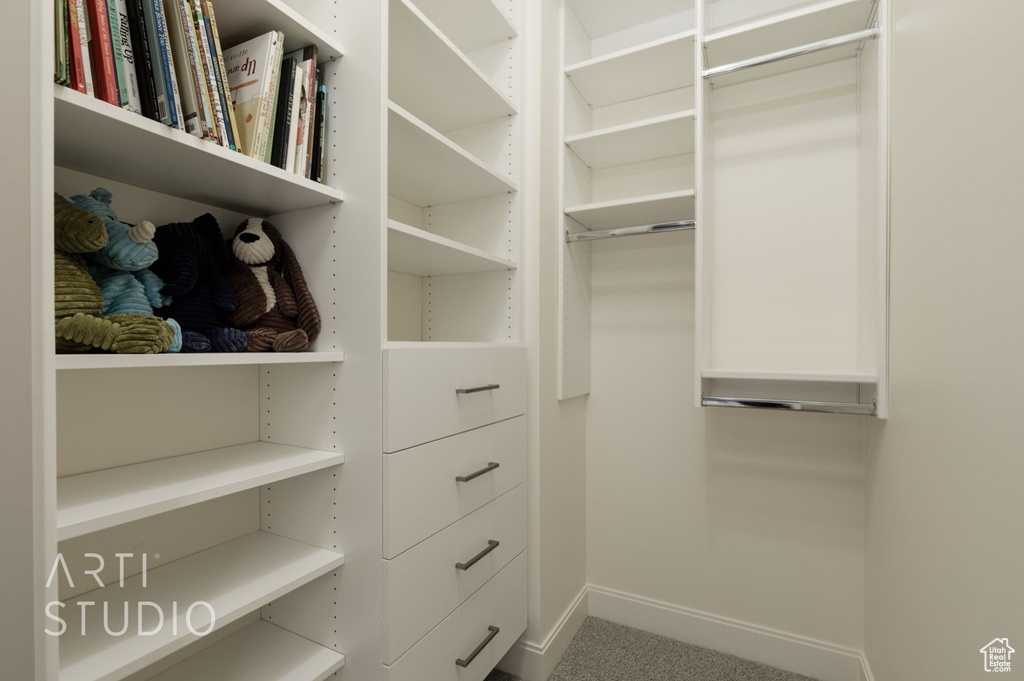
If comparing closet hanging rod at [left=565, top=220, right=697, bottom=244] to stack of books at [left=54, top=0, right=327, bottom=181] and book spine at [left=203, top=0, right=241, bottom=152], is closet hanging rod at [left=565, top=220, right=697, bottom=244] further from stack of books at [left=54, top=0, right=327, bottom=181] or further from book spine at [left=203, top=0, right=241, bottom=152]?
book spine at [left=203, top=0, right=241, bottom=152]

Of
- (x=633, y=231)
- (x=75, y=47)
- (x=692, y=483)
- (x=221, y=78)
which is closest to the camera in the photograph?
(x=75, y=47)

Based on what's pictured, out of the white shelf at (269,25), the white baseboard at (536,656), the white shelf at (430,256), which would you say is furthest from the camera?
the white baseboard at (536,656)

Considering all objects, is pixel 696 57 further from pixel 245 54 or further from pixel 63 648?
pixel 63 648

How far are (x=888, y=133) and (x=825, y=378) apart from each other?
0.67 metres

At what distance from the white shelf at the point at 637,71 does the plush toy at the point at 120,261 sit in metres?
1.47

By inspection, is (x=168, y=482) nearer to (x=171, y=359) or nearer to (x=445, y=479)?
(x=171, y=359)

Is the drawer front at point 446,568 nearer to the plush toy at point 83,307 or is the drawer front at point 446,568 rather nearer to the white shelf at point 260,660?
the white shelf at point 260,660

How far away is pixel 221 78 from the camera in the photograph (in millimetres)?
864

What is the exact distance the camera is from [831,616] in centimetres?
160

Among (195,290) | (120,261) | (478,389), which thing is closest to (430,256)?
(478,389)

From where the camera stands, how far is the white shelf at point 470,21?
4.66 ft

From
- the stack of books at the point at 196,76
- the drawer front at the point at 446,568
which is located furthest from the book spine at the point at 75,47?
the drawer front at the point at 446,568

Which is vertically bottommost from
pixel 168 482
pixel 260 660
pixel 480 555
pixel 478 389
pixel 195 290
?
pixel 260 660

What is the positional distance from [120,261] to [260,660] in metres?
0.85
